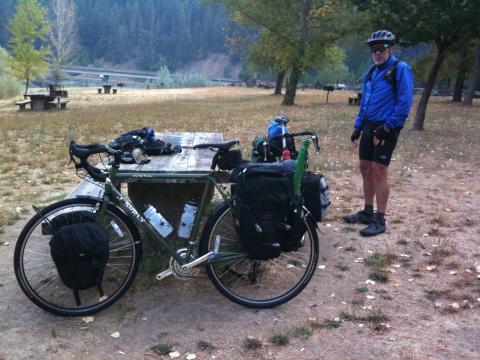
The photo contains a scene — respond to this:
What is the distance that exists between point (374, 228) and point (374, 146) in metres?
0.86

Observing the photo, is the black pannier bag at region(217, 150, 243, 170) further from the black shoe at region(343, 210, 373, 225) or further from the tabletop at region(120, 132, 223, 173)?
the black shoe at region(343, 210, 373, 225)

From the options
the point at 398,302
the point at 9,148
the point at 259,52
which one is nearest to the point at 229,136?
the point at 9,148

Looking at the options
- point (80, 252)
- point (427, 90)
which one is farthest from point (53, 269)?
point (427, 90)

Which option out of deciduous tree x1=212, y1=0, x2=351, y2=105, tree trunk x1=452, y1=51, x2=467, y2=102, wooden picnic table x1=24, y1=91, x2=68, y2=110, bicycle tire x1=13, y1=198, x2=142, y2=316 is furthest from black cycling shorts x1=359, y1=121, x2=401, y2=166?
tree trunk x1=452, y1=51, x2=467, y2=102

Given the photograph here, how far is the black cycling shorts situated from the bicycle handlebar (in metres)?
2.75

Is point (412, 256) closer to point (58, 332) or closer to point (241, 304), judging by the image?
point (241, 304)

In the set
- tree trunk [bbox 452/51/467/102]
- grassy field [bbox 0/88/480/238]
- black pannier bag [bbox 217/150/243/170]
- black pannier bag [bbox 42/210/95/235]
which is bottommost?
grassy field [bbox 0/88/480/238]

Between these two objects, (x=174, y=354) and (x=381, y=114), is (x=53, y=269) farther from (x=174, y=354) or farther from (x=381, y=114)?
(x=381, y=114)

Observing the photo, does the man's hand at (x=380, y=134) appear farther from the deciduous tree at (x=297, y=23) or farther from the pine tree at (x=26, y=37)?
the pine tree at (x=26, y=37)

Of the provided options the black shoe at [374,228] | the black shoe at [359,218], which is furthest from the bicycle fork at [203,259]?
the black shoe at [359,218]

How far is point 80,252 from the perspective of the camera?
3.04 metres

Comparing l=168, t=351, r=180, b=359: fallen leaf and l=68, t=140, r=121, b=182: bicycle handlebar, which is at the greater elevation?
l=68, t=140, r=121, b=182: bicycle handlebar

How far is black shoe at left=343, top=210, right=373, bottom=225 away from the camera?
212 inches

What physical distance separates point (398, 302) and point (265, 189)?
4.69 feet
